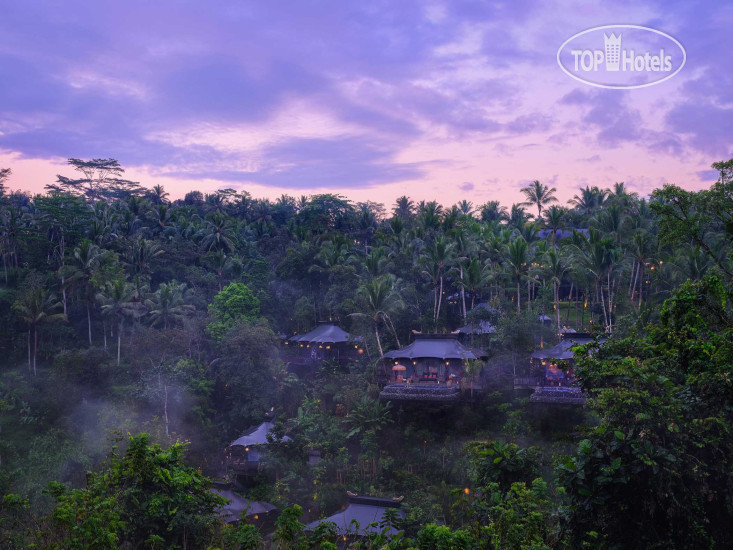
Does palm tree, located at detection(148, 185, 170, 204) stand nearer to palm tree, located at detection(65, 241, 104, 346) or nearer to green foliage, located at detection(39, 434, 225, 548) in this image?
palm tree, located at detection(65, 241, 104, 346)

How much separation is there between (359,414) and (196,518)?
70.2ft

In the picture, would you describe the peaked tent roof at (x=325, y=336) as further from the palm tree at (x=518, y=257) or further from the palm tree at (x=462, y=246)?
the palm tree at (x=518, y=257)

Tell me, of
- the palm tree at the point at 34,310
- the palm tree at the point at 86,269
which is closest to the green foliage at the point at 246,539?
the palm tree at the point at 34,310

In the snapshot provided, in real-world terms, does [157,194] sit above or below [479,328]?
above

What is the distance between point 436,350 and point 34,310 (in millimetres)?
31633

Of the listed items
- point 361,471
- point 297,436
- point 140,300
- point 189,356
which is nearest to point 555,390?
point 361,471

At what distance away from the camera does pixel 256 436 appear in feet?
107

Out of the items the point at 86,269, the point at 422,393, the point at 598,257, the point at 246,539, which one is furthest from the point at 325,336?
the point at 246,539

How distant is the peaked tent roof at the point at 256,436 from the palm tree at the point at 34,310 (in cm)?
1927

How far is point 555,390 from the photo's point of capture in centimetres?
2755

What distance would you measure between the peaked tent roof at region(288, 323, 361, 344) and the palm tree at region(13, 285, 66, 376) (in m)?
19.5

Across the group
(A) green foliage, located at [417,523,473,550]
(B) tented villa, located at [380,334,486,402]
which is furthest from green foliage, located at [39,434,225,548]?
(B) tented villa, located at [380,334,486,402]

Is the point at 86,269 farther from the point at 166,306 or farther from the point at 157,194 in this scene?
the point at 157,194

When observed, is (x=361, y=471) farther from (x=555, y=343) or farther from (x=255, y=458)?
(x=555, y=343)
